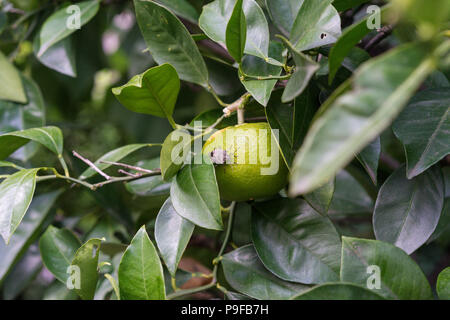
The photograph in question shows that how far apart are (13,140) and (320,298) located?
0.44 m

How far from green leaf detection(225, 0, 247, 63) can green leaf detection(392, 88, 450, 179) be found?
0.20 meters

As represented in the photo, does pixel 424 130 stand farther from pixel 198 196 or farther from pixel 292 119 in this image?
pixel 198 196

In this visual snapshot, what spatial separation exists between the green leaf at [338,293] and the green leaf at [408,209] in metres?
0.13

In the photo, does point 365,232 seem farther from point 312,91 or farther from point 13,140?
point 13,140

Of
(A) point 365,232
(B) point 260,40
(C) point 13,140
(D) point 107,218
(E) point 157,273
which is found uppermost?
(B) point 260,40

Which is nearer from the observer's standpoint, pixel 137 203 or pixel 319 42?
pixel 319 42

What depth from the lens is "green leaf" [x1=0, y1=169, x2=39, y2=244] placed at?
49 cm

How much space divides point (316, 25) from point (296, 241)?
260mm

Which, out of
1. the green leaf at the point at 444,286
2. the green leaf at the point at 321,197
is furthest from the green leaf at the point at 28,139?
the green leaf at the point at 444,286

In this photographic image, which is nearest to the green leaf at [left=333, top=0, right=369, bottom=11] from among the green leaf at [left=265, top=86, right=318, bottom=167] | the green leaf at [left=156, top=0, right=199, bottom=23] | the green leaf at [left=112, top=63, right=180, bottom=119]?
the green leaf at [left=265, top=86, right=318, bottom=167]

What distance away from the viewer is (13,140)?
0.57m

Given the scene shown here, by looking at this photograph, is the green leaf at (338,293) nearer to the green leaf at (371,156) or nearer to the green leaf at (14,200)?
the green leaf at (371,156)

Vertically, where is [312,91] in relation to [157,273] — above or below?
above
